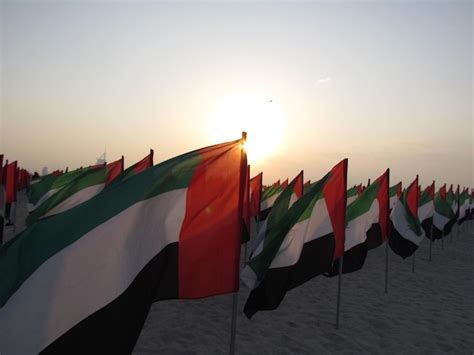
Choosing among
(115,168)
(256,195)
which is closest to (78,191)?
(115,168)

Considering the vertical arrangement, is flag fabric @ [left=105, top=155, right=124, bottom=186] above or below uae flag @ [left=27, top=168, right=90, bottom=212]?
above

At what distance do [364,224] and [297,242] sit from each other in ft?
11.3

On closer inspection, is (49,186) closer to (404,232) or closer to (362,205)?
(362,205)

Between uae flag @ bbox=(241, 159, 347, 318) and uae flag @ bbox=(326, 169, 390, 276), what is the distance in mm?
1509

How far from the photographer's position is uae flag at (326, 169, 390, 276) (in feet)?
28.3

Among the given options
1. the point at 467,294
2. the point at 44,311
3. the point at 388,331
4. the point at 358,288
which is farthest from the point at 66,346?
the point at 467,294

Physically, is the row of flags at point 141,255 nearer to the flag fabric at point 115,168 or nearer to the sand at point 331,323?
the sand at point 331,323

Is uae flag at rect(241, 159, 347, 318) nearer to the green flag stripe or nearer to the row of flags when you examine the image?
the row of flags

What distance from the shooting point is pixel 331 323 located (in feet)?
27.7

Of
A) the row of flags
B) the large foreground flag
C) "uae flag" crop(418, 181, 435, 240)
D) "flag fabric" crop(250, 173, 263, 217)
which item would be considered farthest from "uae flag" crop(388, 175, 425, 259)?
the large foreground flag

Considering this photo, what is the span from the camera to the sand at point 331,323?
7.10 metres

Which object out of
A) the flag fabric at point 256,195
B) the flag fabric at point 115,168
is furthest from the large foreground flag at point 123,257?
the flag fabric at point 256,195

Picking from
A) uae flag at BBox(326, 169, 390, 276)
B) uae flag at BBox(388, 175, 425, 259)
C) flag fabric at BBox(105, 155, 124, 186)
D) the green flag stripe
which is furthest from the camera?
flag fabric at BBox(105, 155, 124, 186)

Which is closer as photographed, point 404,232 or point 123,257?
point 123,257
